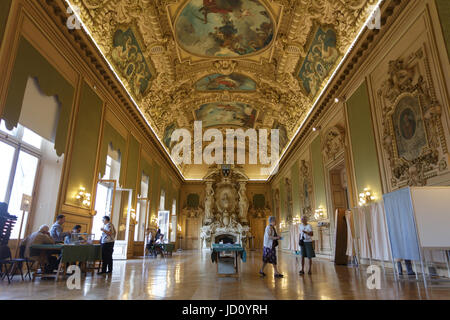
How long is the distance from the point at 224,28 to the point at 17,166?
976 cm

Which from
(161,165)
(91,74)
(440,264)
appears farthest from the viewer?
(161,165)

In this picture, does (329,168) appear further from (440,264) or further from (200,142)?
(200,142)

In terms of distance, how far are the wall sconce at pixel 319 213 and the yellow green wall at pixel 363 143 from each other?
3.81 meters

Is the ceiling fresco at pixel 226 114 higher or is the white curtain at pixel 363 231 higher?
the ceiling fresco at pixel 226 114

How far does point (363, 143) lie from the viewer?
382 inches

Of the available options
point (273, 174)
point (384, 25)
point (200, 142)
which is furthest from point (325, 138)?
point (200, 142)

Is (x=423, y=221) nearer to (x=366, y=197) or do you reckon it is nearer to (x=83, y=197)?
(x=366, y=197)

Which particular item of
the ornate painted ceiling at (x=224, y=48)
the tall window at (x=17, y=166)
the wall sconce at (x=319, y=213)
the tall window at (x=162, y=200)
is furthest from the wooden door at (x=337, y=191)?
the tall window at (x=162, y=200)

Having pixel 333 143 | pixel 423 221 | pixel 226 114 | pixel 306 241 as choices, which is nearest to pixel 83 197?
pixel 306 241

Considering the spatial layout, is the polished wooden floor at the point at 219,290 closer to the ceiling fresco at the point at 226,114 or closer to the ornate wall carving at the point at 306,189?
the ornate wall carving at the point at 306,189

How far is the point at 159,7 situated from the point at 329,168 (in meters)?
9.79

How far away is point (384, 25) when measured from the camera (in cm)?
809

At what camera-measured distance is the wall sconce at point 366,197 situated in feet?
30.2

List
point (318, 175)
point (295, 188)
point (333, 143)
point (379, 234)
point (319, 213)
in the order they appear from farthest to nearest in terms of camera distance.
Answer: point (295, 188)
point (318, 175)
point (319, 213)
point (333, 143)
point (379, 234)
